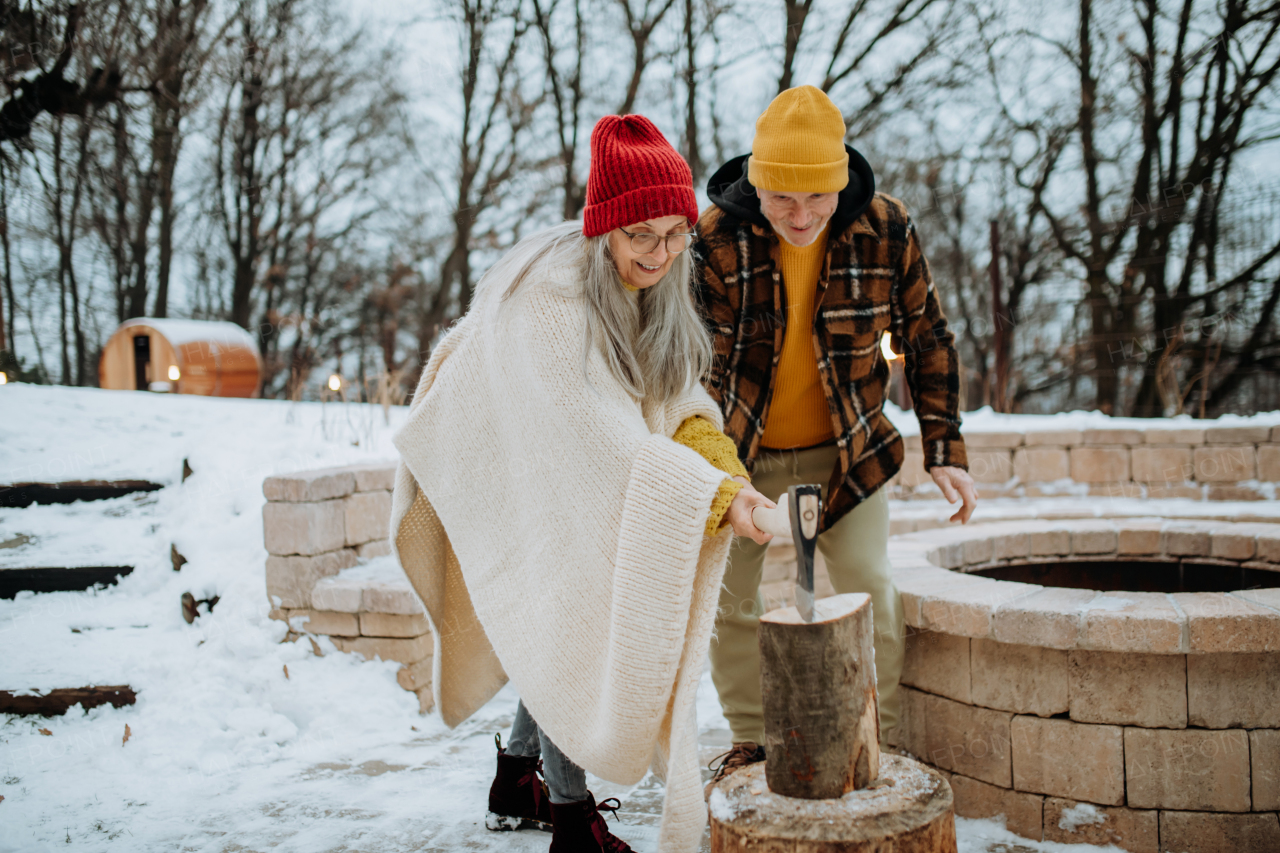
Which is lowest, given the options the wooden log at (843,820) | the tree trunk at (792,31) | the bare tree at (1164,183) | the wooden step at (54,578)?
the wooden log at (843,820)

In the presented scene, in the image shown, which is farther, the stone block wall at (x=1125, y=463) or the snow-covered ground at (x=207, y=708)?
the stone block wall at (x=1125, y=463)

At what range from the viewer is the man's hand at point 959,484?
2469 mm

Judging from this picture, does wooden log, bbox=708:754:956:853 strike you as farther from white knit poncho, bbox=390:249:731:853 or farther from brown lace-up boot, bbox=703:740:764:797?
brown lace-up boot, bbox=703:740:764:797

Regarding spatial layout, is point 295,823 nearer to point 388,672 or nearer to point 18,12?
point 388,672

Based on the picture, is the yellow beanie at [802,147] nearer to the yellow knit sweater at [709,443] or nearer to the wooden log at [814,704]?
the yellow knit sweater at [709,443]

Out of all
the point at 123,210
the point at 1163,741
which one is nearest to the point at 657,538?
the point at 1163,741

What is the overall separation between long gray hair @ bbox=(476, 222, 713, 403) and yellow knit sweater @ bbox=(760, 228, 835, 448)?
0.49 m

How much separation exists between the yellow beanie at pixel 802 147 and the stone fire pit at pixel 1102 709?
A: 1.26m

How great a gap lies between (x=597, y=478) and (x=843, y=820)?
0.80 meters

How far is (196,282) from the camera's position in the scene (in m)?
17.2

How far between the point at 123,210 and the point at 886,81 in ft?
39.8

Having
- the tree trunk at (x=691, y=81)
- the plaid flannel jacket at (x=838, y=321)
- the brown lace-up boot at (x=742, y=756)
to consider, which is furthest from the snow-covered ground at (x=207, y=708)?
the tree trunk at (x=691, y=81)

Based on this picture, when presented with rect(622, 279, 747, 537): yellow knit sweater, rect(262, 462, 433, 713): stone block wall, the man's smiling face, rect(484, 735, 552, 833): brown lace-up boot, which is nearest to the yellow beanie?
the man's smiling face

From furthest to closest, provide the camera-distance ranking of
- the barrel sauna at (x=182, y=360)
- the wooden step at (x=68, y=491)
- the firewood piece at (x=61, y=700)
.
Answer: the barrel sauna at (x=182, y=360), the wooden step at (x=68, y=491), the firewood piece at (x=61, y=700)
